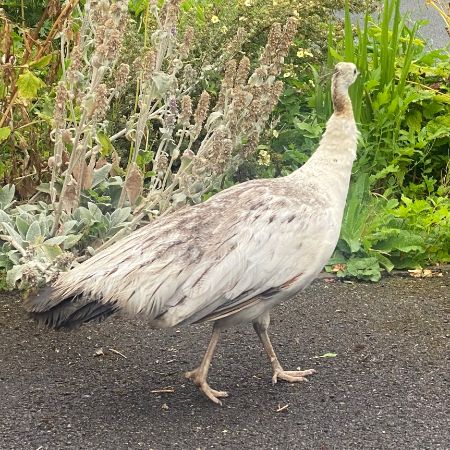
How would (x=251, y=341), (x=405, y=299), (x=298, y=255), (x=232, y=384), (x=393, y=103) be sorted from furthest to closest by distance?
(x=393, y=103) < (x=405, y=299) < (x=251, y=341) < (x=232, y=384) < (x=298, y=255)

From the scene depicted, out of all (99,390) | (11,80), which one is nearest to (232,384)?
(99,390)

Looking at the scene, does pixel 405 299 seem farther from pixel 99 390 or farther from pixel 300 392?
pixel 99 390

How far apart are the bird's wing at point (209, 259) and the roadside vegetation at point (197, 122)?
50 centimetres

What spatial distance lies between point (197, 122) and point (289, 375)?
5.00 feet

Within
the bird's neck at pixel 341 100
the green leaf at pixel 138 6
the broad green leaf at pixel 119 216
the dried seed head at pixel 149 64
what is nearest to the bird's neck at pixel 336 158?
the bird's neck at pixel 341 100

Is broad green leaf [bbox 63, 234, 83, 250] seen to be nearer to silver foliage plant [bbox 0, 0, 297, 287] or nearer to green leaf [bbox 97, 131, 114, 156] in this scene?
silver foliage plant [bbox 0, 0, 297, 287]

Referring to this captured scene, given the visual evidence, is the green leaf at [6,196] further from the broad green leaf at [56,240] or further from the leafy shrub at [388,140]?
the leafy shrub at [388,140]

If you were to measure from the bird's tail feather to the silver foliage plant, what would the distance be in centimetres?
58

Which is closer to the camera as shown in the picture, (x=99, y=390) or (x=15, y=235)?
(x=99, y=390)

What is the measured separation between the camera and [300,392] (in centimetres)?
438

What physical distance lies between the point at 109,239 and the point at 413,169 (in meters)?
2.56

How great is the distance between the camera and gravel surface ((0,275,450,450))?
3.95m

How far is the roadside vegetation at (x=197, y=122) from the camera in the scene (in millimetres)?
5152

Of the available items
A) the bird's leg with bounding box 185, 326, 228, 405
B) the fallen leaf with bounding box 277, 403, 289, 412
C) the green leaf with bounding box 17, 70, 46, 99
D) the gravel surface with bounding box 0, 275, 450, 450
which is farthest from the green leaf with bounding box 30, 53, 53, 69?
the fallen leaf with bounding box 277, 403, 289, 412
